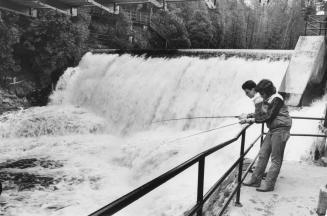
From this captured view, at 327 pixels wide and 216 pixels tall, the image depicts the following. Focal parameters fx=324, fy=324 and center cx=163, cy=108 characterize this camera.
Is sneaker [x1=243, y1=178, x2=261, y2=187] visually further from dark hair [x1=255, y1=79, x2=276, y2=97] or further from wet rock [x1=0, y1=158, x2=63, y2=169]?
wet rock [x1=0, y1=158, x2=63, y2=169]

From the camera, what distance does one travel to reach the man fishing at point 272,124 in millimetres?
4043

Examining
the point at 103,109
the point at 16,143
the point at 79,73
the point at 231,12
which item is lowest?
the point at 16,143

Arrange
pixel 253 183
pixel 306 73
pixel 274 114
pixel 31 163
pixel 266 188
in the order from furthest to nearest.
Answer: pixel 31 163 → pixel 306 73 → pixel 253 183 → pixel 266 188 → pixel 274 114

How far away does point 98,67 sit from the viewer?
1717cm

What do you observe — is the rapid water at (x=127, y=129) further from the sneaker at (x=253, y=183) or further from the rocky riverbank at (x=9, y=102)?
the sneaker at (x=253, y=183)

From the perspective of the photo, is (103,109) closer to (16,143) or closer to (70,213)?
(16,143)

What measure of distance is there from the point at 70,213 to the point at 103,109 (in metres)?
8.28

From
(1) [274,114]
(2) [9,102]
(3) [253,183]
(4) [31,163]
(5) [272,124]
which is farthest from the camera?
(2) [9,102]

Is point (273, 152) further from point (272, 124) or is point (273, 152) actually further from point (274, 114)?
point (274, 114)

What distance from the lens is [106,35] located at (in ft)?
80.2

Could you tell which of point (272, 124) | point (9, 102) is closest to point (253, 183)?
point (272, 124)

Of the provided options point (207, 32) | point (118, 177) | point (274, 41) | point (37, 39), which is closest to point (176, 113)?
point (118, 177)

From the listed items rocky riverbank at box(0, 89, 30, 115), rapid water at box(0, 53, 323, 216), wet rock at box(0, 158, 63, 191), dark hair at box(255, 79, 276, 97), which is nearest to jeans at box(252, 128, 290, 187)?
dark hair at box(255, 79, 276, 97)

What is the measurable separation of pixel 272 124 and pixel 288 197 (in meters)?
0.97
